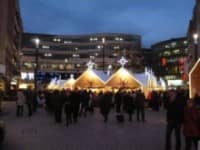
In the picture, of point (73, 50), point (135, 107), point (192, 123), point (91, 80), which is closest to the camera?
point (192, 123)

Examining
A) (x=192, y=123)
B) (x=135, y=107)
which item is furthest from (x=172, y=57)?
(x=192, y=123)

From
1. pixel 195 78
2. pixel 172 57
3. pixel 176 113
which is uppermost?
pixel 172 57

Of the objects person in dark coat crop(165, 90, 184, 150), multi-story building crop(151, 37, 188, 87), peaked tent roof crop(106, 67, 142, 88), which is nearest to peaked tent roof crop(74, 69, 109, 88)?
peaked tent roof crop(106, 67, 142, 88)

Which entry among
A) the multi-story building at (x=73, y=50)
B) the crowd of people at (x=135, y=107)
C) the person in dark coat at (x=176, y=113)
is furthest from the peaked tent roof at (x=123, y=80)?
the multi-story building at (x=73, y=50)

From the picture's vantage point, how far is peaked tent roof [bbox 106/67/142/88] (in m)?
46.7

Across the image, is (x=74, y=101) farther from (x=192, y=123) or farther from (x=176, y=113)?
(x=192, y=123)

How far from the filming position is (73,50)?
16175 centimetres

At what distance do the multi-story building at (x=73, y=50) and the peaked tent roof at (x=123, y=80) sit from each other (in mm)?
101202

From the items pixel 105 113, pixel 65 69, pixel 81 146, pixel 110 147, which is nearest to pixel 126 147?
pixel 110 147

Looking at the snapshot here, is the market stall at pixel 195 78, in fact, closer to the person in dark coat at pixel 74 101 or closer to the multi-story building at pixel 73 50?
the person in dark coat at pixel 74 101

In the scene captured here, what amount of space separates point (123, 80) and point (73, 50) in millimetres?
116233

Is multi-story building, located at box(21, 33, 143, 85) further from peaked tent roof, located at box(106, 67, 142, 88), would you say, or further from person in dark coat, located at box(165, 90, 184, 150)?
person in dark coat, located at box(165, 90, 184, 150)

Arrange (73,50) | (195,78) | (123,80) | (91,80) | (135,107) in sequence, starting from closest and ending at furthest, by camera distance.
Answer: (195,78) → (135,107) → (123,80) → (91,80) → (73,50)

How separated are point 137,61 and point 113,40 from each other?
6707 cm
